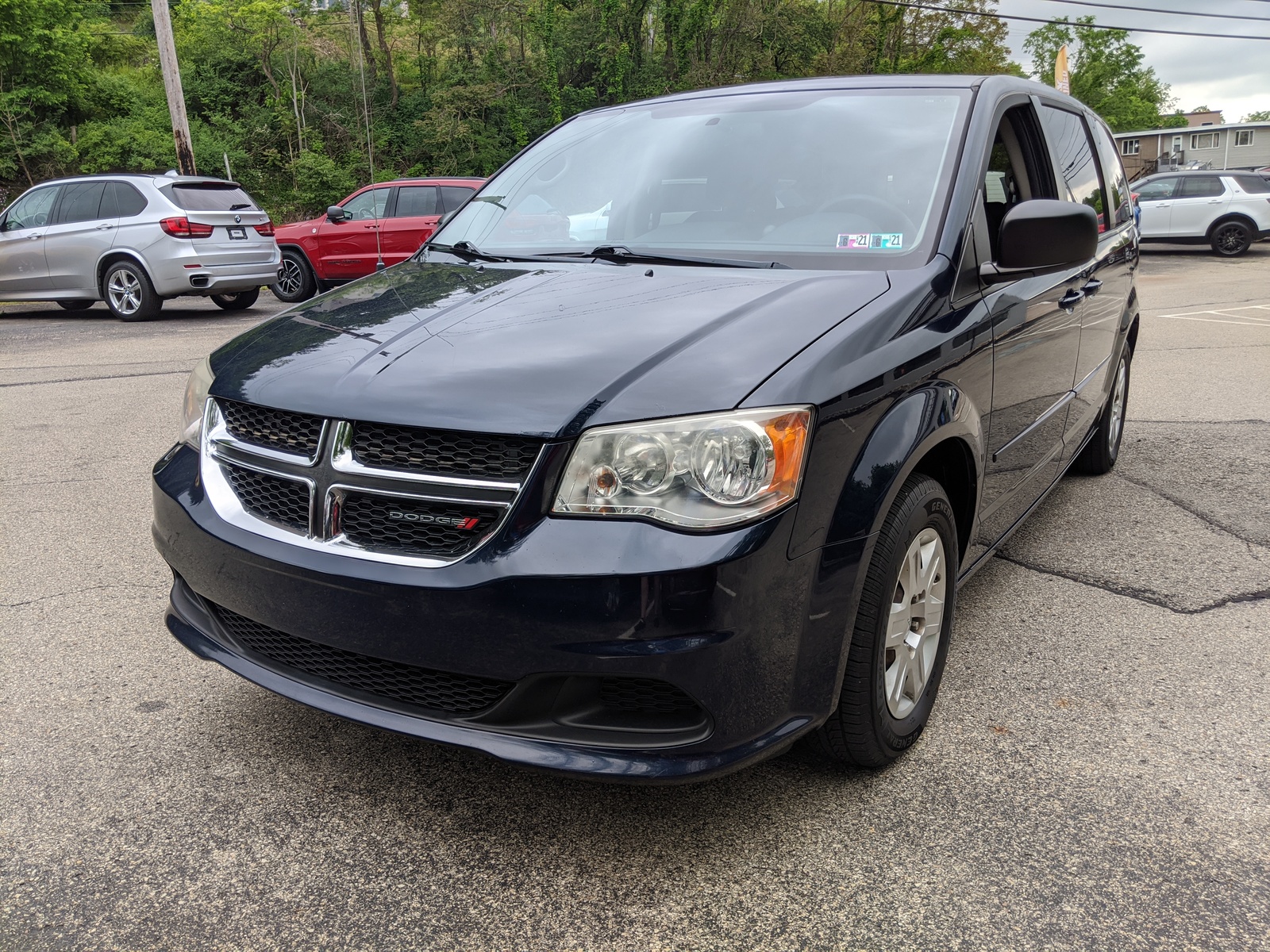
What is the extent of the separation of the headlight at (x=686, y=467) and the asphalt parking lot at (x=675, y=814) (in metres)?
0.83

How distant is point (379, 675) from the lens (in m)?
2.22

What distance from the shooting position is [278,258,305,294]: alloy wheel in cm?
1529

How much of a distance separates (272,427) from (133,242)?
37.9 feet

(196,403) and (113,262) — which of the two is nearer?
(196,403)

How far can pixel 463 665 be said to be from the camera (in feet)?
6.67

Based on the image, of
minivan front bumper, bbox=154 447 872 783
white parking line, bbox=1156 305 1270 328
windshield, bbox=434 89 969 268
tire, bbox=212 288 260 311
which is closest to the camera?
minivan front bumper, bbox=154 447 872 783

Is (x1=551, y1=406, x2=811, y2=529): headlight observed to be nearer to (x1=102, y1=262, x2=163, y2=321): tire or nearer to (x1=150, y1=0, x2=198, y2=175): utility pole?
(x1=102, y1=262, x2=163, y2=321): tire

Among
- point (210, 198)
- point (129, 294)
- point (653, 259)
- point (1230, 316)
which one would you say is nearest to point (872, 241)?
point (653, 259)

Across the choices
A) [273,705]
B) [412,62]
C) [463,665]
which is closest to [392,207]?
[273,705]

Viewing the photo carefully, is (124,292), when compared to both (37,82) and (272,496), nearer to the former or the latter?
(272,496)

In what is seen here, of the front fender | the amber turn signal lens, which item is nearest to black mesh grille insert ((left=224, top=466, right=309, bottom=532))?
the amber turn signal lens

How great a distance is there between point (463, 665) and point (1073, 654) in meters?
2.12

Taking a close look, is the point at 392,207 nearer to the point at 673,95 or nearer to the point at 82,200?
the point at 82,200

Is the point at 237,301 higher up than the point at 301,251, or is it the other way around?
the point at 301,251
